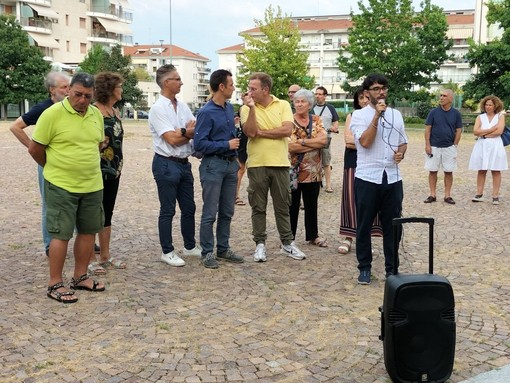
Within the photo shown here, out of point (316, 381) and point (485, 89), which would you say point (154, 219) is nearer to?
point (316, 381)

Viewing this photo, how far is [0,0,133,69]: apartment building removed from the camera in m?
73.5

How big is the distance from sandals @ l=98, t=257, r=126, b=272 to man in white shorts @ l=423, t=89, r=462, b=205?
21.0 feet

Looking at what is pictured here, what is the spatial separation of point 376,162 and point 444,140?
5.73 meters

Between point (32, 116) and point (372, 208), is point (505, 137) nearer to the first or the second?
point (372, 208)

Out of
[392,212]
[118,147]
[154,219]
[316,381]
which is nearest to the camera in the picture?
[316,381]

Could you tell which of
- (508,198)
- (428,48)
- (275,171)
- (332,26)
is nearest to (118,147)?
(275,171)

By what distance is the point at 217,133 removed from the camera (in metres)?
6.46

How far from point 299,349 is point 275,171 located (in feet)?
8.79

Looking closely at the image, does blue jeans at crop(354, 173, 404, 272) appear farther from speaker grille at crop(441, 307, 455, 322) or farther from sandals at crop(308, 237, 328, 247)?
speaker grille at crop(441, 307, 455, 322)

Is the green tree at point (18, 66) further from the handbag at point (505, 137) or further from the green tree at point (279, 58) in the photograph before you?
the handbag at point (505, 137)

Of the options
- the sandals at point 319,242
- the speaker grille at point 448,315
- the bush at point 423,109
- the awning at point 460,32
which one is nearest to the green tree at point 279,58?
the bush at point 423,109

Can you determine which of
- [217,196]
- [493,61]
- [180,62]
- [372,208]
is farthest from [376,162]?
[180,62]

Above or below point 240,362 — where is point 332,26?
above

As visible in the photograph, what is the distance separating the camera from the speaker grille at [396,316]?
378 centimetres
